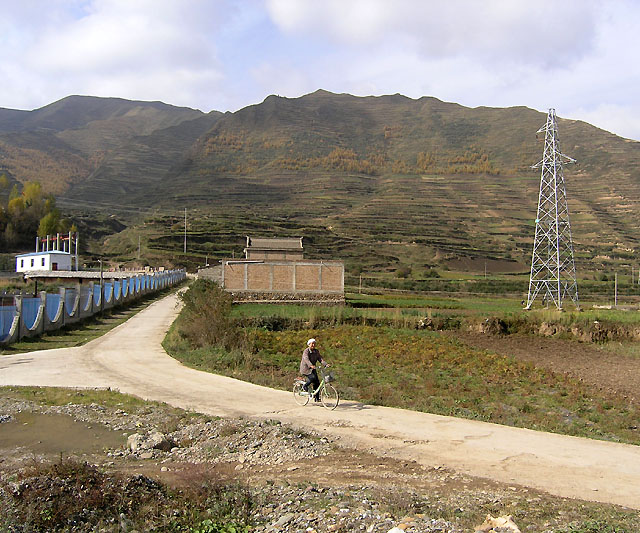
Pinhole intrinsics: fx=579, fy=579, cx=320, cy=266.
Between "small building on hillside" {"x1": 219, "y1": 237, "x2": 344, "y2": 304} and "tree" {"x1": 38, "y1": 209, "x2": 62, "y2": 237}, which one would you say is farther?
"tree" {"x1": 38, "y1": 209, "x2": 62, "y2": 237}

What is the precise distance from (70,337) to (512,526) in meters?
27.3

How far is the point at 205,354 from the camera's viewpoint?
75.2 feet

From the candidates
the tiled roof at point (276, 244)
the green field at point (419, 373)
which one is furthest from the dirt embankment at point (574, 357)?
the tiled roof at point (276, 244)

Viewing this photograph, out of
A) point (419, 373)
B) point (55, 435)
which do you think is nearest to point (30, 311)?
point (55, 435)

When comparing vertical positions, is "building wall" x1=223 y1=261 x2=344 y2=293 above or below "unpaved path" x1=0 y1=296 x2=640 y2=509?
above

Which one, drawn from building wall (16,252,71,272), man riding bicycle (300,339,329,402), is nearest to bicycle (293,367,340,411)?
man riding bicycle (300,339,329,402)

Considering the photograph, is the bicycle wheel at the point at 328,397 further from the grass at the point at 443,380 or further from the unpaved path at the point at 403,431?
the grass at the point at 443,380

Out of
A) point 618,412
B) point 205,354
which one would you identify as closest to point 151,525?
point 618,412

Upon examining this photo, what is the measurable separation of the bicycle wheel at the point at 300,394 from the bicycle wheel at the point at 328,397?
1.34ft

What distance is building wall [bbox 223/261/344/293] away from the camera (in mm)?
46156

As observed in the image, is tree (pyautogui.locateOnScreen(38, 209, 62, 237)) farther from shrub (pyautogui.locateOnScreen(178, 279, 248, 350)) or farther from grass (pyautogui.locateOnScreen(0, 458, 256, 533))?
grass (pyautogui.locateOnScreen(0, 458, 256, 533))

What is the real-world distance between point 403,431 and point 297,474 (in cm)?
336

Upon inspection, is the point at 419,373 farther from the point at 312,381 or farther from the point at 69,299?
the point at 69,299

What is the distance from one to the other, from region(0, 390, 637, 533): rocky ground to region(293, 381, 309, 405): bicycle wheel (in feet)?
7.67
